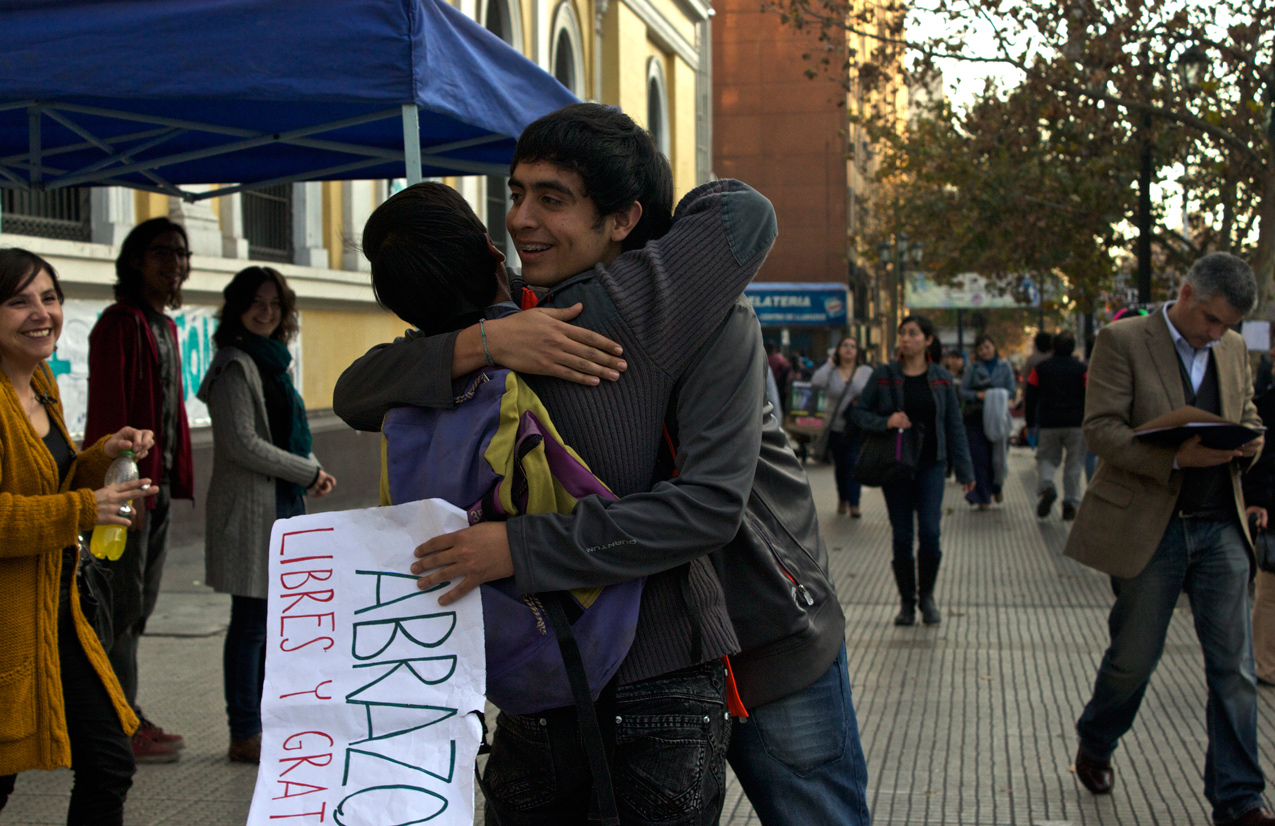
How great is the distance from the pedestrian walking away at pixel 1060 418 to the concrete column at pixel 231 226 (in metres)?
8.11

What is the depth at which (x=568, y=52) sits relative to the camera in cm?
1847

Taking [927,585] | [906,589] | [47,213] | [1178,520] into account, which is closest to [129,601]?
[1178,520]

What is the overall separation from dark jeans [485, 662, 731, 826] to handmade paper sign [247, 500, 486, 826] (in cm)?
17

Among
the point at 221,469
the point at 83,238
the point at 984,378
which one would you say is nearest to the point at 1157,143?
the point at 984,378

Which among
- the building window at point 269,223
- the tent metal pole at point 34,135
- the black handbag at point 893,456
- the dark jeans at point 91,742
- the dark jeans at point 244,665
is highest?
the building window at point 269,223

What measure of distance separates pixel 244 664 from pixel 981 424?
10.9 meters

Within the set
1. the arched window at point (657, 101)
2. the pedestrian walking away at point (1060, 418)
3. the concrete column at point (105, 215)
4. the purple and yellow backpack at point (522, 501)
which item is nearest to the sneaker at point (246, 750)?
the purple and yellow backpack at point (522, 501)

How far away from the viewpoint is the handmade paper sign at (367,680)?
1.92m

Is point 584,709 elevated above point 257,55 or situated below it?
below

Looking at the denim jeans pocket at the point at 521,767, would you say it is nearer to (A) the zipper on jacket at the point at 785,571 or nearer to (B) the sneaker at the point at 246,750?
(A) the zipper on jacket at the point at 785,571

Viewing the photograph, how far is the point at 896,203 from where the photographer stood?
1478 inches

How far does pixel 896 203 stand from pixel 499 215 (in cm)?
2230

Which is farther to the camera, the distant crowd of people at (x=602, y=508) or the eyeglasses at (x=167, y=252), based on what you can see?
the eyeglasses at (x=167, y=252)

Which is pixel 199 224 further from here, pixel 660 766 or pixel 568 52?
pixel 660 766
